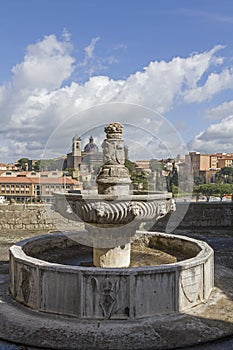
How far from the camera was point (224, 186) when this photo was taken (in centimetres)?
2873

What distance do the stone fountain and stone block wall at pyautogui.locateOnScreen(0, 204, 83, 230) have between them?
7.50 metres

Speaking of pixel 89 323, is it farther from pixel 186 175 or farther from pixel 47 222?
pixel 47 222

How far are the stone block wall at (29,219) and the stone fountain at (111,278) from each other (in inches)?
295

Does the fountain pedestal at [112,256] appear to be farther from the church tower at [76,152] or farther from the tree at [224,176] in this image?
the tree at [224,176]

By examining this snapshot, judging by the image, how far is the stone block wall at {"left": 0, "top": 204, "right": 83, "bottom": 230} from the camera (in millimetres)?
13188

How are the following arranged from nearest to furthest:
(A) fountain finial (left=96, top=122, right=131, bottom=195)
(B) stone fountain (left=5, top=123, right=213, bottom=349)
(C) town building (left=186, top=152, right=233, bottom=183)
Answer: (B) stone fountain (left=5, top=123, right=213, bottom=349) → (A) fountain finial (left=96, top=122, right=131, bottom=195) → (C) town building (left=186, top=152, right=233, bottom=183)

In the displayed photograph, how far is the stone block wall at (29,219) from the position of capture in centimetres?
1319

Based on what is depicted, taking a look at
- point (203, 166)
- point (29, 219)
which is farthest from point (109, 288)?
point (203, 166)

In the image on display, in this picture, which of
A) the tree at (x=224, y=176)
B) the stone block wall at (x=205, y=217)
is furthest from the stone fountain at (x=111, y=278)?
the tree at (x=224, y=176)

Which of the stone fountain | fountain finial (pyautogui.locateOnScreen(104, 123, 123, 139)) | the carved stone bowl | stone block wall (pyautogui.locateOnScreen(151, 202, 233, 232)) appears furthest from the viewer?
stone block wall (pyautogui.locateOnScreen(151, 202, 233, 232))

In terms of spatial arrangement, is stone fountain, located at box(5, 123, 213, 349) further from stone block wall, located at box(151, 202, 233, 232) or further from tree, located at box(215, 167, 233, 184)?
tree, located at box(215, 167, 233, 184)

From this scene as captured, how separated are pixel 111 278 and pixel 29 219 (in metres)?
9.05

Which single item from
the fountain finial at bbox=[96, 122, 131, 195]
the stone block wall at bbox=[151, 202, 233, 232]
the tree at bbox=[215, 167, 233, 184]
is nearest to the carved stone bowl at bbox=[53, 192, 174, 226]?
the fountain finial at bbox=[96, 122, 131, 195]

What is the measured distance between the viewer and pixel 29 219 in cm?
1331
